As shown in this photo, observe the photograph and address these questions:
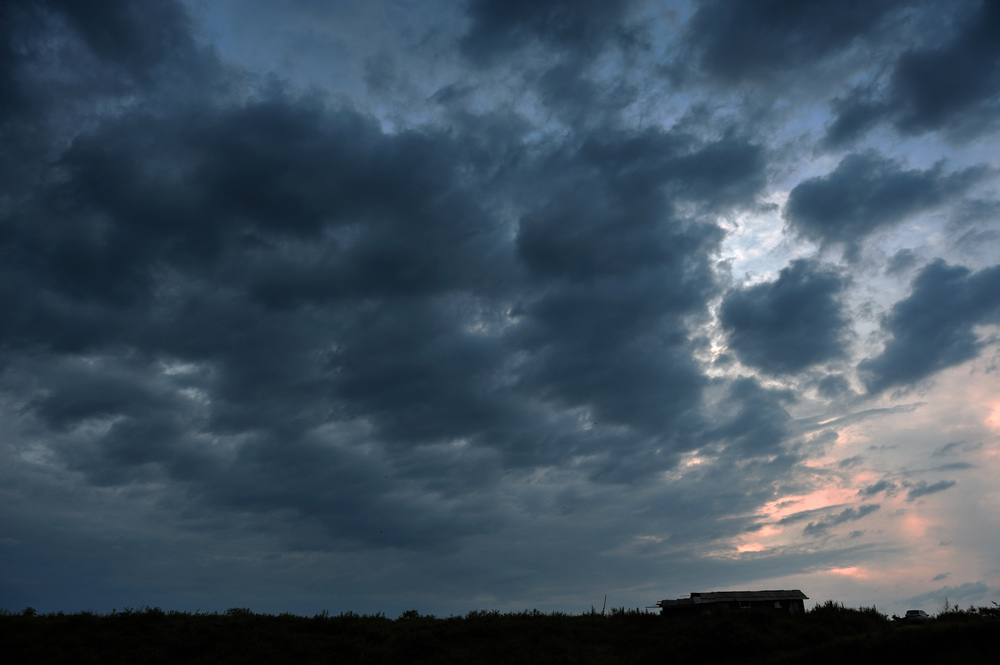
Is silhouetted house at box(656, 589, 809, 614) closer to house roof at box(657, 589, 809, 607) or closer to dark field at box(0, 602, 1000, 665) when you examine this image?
house roof at box(657, 589, 809, 607)

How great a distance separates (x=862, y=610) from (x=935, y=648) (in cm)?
1778

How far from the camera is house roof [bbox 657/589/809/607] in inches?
1836

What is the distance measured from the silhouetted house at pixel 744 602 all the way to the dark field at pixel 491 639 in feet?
7.06

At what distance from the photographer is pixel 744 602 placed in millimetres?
46500

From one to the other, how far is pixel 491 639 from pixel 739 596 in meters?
20.2

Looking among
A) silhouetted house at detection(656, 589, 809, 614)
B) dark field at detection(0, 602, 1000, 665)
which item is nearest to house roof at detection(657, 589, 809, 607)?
silhouetted house at detection(656, 589, 809, 614)

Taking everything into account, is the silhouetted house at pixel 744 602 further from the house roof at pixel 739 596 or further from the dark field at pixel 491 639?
the dark field at pixel 491 639

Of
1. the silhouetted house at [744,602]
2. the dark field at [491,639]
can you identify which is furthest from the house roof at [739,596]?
the dark field at [491,639]

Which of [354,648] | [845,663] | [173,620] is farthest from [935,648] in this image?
[173,620]

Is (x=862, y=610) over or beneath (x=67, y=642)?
over

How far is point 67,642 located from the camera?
3481 cm

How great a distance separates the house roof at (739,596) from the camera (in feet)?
153

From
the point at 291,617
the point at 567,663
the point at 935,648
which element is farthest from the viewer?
the point at 291,617

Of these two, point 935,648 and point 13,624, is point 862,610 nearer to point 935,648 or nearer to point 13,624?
point 935,648
